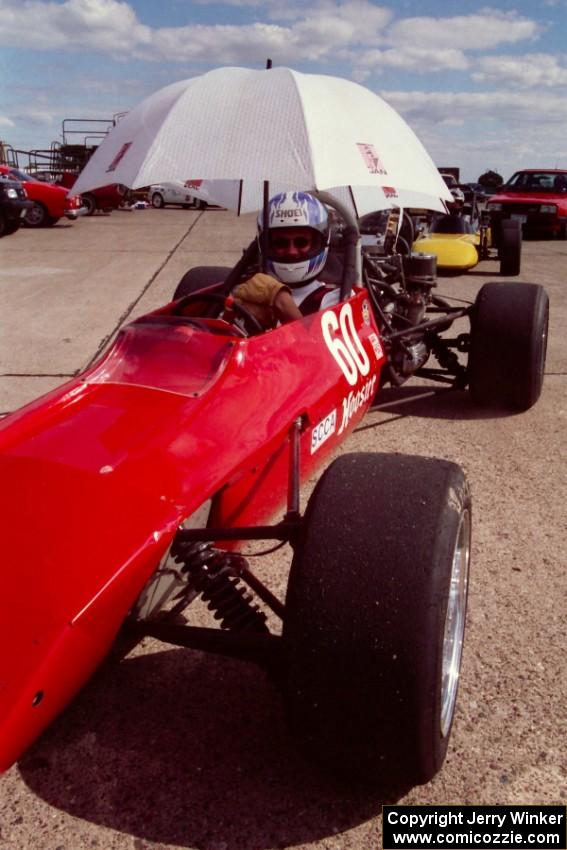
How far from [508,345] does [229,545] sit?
111 inches

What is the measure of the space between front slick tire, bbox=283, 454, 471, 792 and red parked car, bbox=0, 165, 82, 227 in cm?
1954

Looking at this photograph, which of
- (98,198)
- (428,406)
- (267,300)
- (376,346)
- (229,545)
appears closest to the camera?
(229,545)

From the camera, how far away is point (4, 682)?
1.76 m

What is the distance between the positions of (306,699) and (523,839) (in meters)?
0.72

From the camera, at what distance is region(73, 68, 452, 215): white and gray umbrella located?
2.94 metres

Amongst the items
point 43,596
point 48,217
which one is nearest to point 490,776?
point 43,596

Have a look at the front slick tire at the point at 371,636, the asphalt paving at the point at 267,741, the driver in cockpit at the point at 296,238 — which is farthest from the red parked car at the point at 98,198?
the front slick tire at the point at 371,636

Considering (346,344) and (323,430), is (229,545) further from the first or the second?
(346,344)

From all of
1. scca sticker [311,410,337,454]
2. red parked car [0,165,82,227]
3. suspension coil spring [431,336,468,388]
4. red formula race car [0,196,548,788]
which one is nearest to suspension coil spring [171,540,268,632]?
red formula race car [0,196,548,788]

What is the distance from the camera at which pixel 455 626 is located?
2.48 m

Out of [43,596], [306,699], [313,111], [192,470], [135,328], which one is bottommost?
[306,699]

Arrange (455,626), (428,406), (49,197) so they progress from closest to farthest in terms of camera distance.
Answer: (455,626)
(428,406)
(49,197)

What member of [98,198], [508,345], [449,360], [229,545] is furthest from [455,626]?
[98,198]

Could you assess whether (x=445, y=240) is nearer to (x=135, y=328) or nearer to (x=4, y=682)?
(x=135, y=328)
